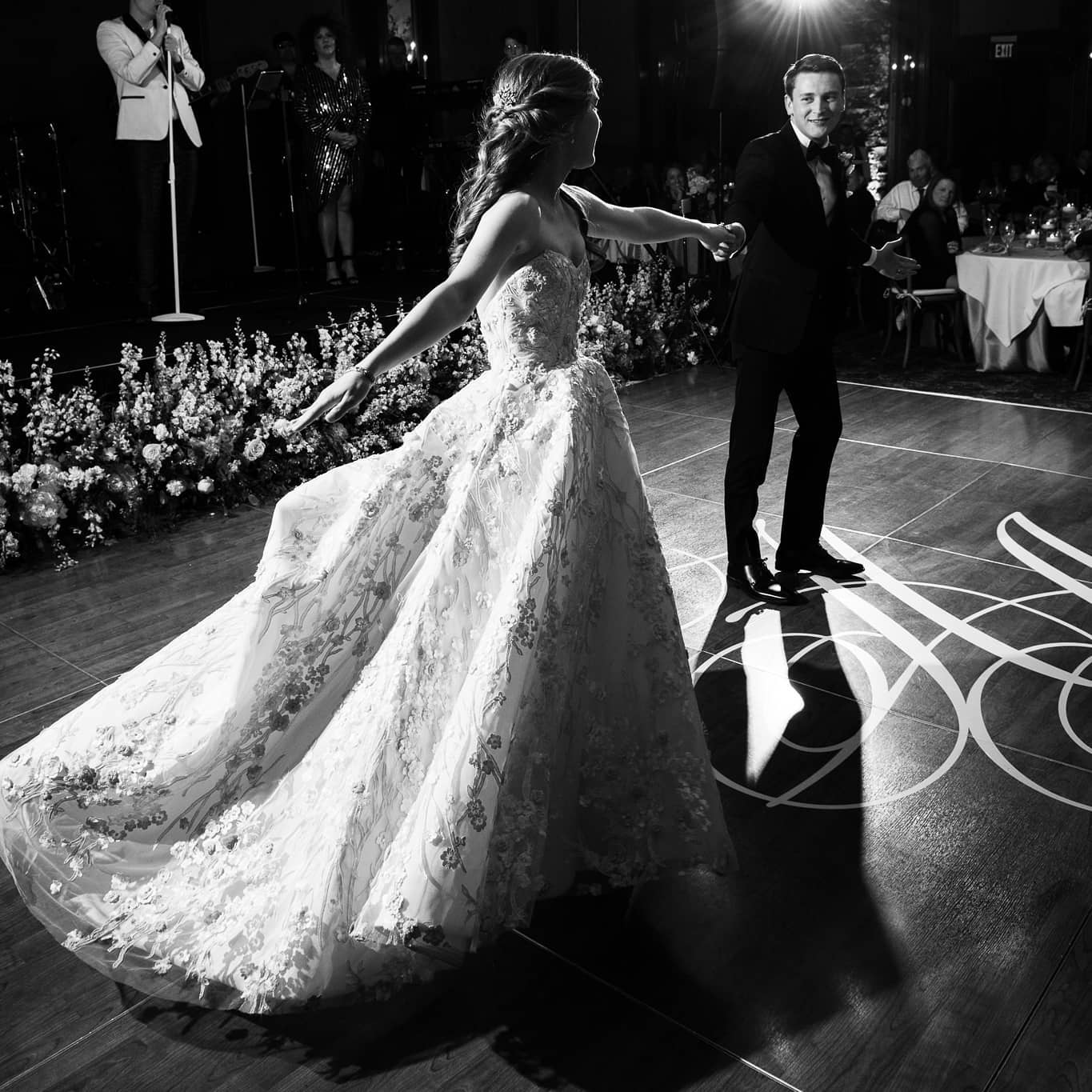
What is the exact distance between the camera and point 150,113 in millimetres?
6566

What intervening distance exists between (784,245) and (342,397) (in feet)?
6.41

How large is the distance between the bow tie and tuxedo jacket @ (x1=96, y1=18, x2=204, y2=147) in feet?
14.1

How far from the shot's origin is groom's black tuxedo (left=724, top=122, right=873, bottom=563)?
3436 mm

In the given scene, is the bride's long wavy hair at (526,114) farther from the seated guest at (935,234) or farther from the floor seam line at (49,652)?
the seated guest at (935,234)

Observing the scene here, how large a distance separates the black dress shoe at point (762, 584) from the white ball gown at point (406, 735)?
147cm

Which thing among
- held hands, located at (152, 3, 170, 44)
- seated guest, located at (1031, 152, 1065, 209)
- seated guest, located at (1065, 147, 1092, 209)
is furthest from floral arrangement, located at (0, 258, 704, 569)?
seated guest, located at (1065, 147, 1092, 209)

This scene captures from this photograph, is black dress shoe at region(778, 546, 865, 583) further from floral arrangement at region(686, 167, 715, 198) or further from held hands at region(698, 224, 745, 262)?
floral arrangement at region(686, 167, 715, 198)

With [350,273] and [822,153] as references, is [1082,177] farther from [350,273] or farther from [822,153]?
[822,153]

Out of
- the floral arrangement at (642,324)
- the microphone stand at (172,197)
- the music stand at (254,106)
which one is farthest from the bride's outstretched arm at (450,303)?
the music stand at (254,106)

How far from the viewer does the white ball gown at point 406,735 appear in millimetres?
1926

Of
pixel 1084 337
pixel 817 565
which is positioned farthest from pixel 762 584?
pixel 1084 337

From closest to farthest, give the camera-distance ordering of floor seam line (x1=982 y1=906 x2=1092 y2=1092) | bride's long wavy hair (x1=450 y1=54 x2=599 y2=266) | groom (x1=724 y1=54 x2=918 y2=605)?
floor seam line (x1=982 y1=906 x2=1092 y2=1092) → bride's long wavy hair (x1=450 y1=54 x2=599 y2=266) → groom (x1=724 y1=54 x2=918 y2=605)

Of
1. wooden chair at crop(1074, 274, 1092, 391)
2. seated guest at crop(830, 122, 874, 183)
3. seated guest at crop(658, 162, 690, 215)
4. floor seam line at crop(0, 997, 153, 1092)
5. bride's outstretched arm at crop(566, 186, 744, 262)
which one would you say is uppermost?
seated guest at crop(830, 122, 874, 183)

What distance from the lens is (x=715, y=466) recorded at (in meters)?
5.19
